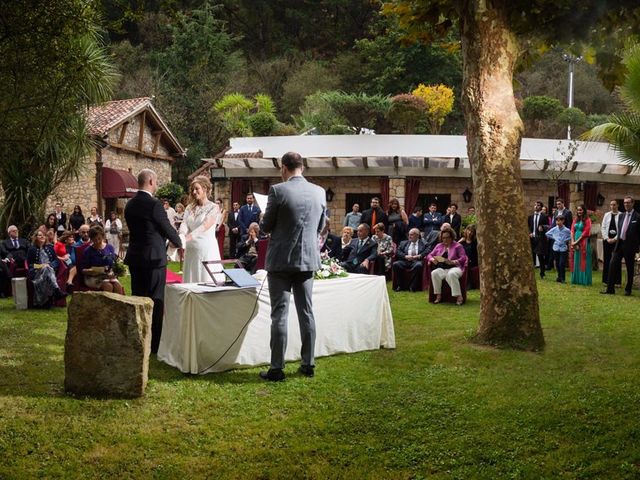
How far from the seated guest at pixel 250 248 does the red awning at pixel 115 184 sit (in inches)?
401

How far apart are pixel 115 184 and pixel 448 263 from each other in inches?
668

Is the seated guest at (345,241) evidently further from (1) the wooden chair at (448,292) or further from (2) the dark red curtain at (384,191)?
(2) the dark red curtain at (384,191)

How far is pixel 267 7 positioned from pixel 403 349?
3810 centimetres

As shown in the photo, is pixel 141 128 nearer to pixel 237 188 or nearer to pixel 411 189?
pixel 237 188

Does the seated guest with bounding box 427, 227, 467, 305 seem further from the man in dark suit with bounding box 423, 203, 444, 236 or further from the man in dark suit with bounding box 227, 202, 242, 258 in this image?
the man in dark suit with bounding box 227, 202, 242, 258

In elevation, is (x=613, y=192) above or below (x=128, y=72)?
below

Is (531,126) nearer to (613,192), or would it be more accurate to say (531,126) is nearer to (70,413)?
(613,192)

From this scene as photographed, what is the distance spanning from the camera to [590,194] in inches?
828

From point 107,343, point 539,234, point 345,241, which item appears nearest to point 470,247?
point 345,241

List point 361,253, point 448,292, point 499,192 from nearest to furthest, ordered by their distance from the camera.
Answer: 1. point 499,192
2. point 448,292
3. point 361,253

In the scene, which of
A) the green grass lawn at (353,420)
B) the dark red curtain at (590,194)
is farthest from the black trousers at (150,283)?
the dark red curtain at (590,194)

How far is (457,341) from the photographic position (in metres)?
7.70

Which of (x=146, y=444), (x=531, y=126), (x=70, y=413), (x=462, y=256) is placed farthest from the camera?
(x=531, y=126)

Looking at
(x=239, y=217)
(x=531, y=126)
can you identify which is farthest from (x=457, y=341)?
(x=531, y=126)
